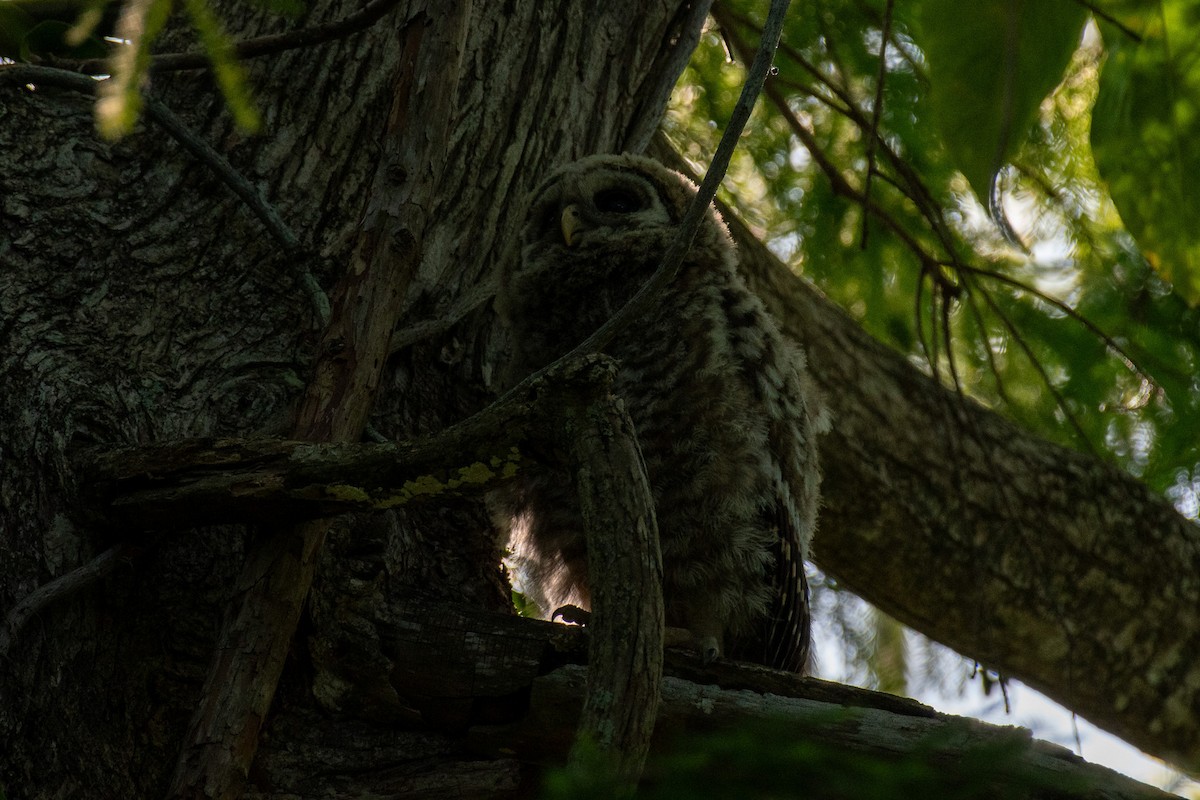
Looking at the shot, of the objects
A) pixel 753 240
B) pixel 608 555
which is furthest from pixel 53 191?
pixel 753 240

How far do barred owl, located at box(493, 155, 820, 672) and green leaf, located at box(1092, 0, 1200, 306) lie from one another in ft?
3.43

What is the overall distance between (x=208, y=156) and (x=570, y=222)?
3.28 ft

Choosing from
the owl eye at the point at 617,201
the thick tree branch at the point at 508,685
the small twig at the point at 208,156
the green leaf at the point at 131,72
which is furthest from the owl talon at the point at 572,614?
the green leaf at the point at 131,72

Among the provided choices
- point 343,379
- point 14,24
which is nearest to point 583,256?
point 343,379

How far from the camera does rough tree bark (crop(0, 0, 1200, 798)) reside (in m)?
1.48

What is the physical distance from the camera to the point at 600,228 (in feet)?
9.08

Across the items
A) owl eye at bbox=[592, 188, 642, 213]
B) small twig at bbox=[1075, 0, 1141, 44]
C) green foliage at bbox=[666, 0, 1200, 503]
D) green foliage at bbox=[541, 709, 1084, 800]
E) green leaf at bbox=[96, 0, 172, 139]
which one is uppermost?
green foliage at bbox=[666, 0, 1200, 503]

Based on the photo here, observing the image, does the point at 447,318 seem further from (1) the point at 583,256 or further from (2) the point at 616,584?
(2) the point at 616,584

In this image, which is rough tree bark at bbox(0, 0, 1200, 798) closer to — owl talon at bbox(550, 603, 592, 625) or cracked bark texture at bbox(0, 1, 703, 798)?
cracked bark texture at bbox(0, 1, 703, 798)

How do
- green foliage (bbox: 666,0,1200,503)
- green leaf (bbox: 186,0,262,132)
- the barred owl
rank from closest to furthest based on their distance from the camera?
green leaf (bbox: 186,0,262,132) → the barred owl → green foliage (bbox: 666,0,1200,503)

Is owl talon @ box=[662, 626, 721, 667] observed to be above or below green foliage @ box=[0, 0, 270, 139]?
below

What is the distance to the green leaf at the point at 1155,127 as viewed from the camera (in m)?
1.13

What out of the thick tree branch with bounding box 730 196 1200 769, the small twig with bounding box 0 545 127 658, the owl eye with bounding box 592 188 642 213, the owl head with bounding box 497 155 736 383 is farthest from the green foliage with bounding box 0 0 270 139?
the thick tree branch with bounding box 730 196 1200 769

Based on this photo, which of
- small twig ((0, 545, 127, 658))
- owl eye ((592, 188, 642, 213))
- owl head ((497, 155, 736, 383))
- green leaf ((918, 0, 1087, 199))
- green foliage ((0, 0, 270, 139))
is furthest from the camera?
owl eye ((592, 188, 642, 213))
